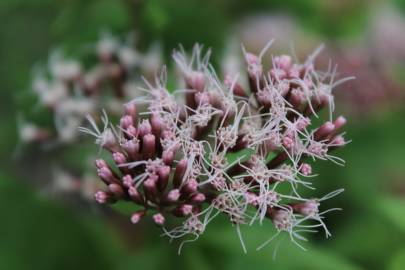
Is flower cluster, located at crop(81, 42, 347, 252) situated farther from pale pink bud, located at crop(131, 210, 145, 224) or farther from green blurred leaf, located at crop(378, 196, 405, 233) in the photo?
green blurred leaf, located at crop(378, 196, 405, 233)

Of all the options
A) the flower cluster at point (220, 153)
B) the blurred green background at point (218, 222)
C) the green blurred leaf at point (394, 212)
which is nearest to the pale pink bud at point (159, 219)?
the flower cluster at point (220, 153)

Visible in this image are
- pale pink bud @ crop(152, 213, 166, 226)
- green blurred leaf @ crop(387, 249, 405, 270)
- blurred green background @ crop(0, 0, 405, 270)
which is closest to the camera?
pale pink bud @ crop(152, 213, 166, 226)

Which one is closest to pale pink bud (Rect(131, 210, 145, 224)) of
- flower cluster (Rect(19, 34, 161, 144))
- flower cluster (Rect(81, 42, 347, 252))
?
flower cluster (Rect(81, 42, 347, 252))

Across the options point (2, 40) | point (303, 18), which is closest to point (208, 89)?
Answer: point (303, 18)

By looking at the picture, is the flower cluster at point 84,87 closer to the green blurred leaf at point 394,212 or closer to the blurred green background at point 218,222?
the blurred green background at point 218,222

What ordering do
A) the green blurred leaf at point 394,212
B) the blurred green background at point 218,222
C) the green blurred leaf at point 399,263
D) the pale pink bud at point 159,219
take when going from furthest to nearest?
the blurred green background at point 218,222 → the green blurred leaf at point 394,212 → the green blurred leaf at point 399,263 → the pale pink bud at point 159,219

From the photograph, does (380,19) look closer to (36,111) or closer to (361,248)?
(361,248)
